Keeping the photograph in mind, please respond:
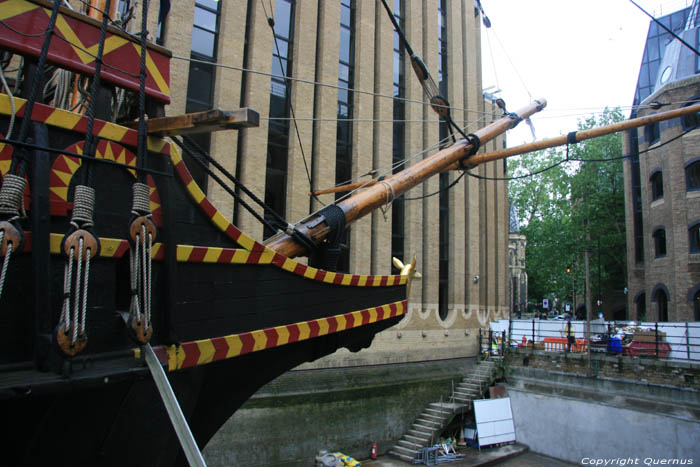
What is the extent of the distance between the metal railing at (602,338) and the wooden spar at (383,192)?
1038 centimetres

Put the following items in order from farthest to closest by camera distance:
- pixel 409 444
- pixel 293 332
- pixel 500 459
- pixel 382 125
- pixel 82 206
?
pixel 382 125 < pixel 500 459 < pixel 409 444 < pixel 293 332 < pixel 82 206

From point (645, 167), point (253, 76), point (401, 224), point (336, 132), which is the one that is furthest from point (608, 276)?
point (253, 76)

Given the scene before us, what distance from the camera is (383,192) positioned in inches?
228

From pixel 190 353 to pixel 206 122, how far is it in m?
1.52

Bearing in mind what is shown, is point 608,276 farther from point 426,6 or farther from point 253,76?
point 253,76

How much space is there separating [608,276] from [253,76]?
102ft

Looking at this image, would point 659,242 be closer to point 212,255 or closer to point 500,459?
point 500,459

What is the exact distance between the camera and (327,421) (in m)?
13.2

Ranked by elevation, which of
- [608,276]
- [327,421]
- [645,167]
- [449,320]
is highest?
[645,167]

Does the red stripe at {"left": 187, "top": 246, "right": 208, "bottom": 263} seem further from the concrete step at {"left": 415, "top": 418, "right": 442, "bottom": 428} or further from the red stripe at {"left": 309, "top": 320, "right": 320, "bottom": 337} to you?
the concrete step at {"left": 415, "top": 418, "right": 442, "bottom": 428}

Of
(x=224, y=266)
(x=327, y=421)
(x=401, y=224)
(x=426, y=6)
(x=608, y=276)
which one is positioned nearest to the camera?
(x=224, y=266)

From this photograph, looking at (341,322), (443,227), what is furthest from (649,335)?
(341,322)

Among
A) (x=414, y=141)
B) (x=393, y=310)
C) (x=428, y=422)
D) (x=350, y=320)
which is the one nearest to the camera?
(x=350, y=320)

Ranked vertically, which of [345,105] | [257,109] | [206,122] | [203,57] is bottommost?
[206,122]
